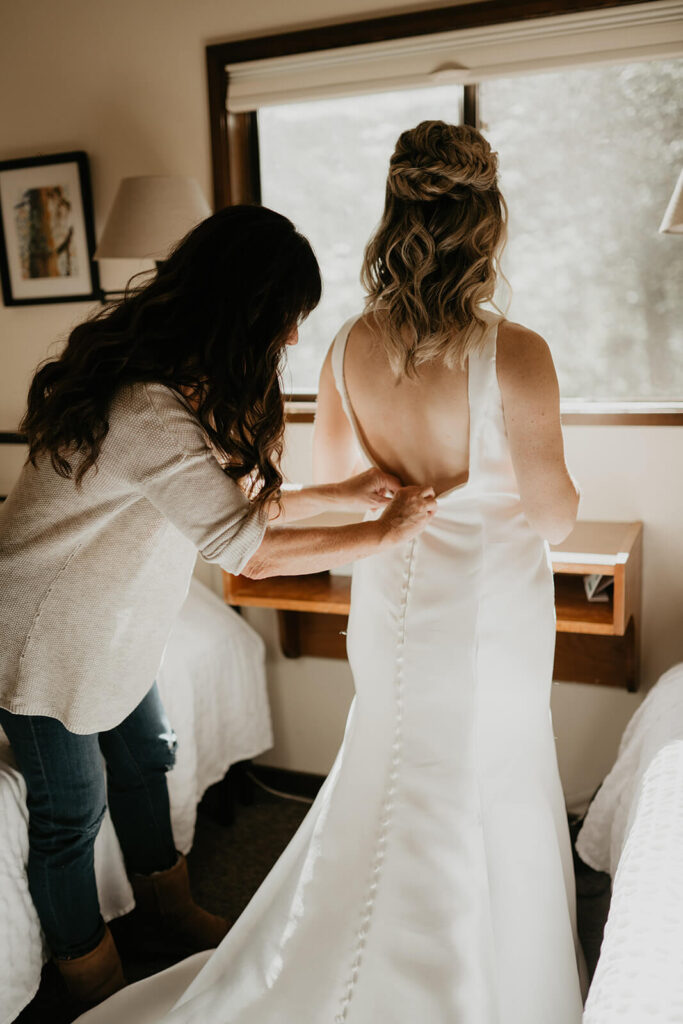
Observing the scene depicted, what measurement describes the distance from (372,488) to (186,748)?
1.00 m

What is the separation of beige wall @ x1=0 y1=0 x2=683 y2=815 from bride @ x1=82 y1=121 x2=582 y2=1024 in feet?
2.51

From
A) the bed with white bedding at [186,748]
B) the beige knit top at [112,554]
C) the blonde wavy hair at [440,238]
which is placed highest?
the blonde wavy hair at [440,238]

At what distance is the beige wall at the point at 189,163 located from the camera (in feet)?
7.12

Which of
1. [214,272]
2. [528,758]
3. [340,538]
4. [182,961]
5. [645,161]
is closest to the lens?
[214,272]

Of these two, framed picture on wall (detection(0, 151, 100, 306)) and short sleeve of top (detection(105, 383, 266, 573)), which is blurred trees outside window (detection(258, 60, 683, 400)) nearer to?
framed picture on wall (detection(0, 151, 100, 306))

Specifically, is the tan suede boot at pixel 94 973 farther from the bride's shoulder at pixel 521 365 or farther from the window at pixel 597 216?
the window at pixel 597 216

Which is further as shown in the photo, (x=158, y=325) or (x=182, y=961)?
(x=182, y=961)

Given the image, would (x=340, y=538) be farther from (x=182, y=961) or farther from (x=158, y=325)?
(x=182, y=961)

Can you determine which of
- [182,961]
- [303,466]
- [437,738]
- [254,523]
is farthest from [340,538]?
[303,466]

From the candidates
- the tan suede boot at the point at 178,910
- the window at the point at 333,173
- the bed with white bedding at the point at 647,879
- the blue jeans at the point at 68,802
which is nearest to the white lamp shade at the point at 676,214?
the window at the point at 333,173

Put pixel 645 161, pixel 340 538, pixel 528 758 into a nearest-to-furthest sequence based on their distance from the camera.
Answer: pixel 340 538 < pixel 528 758 < pixel 645 161

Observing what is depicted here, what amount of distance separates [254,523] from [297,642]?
136 centimetres

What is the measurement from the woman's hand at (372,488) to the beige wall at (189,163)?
2.88 ft

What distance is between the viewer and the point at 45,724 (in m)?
1.46
